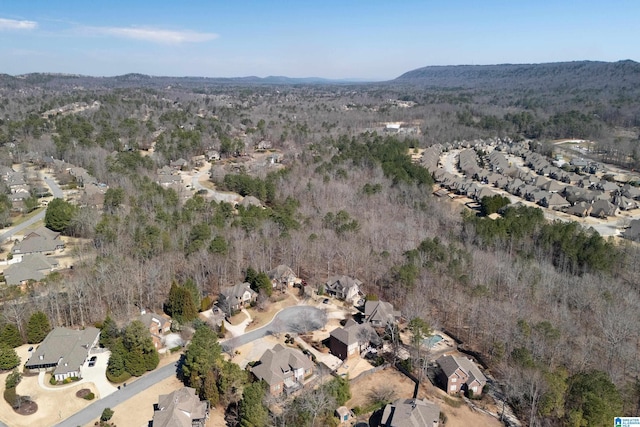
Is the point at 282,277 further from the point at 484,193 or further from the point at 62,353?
the point at 484,193

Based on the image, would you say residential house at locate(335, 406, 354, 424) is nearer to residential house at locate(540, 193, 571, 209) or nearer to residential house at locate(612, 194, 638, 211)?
residential house at locate(540, 193, 571, 209)

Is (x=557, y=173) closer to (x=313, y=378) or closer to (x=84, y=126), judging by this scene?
(x=313, y=378)

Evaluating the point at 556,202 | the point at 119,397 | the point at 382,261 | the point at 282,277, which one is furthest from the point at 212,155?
the point at 119,397

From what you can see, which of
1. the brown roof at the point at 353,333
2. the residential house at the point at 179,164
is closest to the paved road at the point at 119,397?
the brown roof at the point at 353,333

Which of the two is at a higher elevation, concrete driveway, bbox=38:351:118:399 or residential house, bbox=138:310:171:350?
residential house, bbox=138:310:171:350

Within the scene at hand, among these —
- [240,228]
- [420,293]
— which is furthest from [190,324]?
[420,293]

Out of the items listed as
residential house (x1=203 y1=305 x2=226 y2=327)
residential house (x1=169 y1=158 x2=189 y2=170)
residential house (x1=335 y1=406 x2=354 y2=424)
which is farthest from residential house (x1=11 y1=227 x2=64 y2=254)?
residential house (x1=169 y1=158 x2=189 y2=170)
